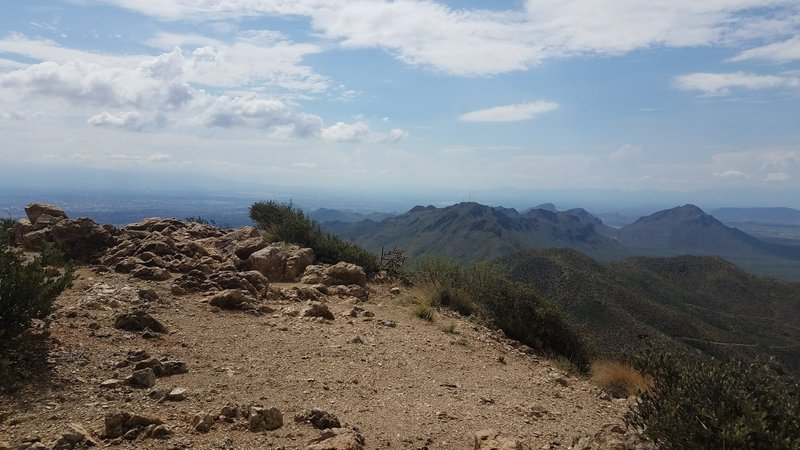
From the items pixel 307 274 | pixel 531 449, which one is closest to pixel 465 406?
pixel 531 449

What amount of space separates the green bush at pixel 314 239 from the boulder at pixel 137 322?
740 cm

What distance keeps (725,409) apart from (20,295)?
8254 millimetres

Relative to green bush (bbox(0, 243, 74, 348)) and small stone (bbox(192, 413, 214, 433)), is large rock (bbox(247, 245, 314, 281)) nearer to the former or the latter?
green bush (bbox(0, 243, 74, 348))

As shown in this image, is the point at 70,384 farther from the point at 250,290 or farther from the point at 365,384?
the point at 250,290

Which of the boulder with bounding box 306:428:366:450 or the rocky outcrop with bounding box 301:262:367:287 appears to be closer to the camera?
the boulder with bounding box 306:428:366:450

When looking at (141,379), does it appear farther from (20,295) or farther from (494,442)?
(494,442)

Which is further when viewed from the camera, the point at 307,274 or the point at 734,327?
the point at 734,327

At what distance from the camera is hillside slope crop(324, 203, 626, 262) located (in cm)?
11081

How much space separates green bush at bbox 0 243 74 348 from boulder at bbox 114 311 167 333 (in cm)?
149

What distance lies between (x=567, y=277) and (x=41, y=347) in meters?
52.1

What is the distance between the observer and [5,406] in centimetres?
515

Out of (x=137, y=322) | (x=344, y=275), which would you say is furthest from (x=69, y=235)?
(x=344, y=275)

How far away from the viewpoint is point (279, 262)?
14.0 meters

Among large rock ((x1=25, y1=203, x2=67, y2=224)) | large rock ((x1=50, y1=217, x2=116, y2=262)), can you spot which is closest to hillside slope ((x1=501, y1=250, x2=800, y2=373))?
large rock ((x1=50, y1=217, x2=116, y2=262))
